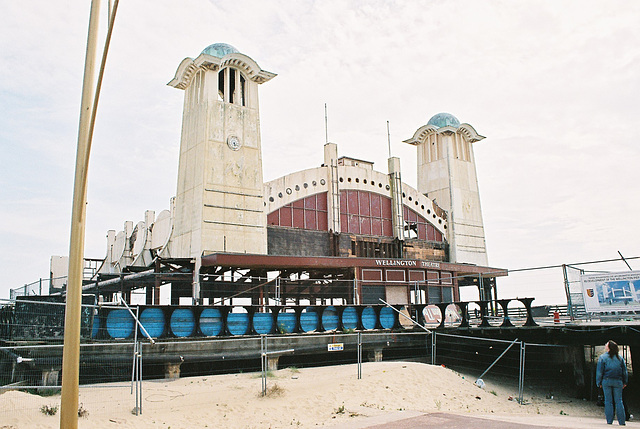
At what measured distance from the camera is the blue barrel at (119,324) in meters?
18.6

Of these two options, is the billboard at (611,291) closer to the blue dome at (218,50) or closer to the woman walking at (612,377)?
the woman walking at (612,377)

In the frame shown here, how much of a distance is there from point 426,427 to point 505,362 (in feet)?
45.6

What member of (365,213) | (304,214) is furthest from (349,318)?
(365,213)

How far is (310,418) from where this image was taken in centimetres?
1317

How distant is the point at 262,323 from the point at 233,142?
39.6ft

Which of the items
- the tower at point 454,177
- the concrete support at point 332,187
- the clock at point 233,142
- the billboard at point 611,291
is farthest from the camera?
the tower at point 454,177

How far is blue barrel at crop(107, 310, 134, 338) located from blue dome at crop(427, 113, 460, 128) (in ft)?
104

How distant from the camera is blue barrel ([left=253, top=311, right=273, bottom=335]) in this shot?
21.9 m

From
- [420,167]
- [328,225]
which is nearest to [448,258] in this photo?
[420,167]

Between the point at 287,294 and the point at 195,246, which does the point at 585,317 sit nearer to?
the point at 287,294

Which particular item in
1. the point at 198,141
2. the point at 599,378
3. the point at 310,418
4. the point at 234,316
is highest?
the point at 198,141

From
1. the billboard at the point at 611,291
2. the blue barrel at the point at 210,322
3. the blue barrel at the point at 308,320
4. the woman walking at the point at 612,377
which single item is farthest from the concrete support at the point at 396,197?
the woman walking at the point at 612,377

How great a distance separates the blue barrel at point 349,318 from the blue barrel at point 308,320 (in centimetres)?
151

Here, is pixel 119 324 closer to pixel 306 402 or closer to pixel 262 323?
pixel 262 323
